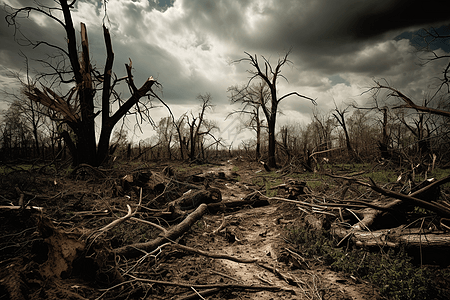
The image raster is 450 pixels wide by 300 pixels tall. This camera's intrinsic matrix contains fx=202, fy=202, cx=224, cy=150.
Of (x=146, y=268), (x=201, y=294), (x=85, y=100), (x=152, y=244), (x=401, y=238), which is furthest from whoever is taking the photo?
(x=85, y=100)

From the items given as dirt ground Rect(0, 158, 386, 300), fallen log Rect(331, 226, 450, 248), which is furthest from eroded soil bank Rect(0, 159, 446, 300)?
fallen log Rect(331, 226, 450, 248)

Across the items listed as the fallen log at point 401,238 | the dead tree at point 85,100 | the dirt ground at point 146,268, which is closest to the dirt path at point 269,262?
the dirt ground at point 146,268

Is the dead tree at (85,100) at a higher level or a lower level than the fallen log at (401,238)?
higher

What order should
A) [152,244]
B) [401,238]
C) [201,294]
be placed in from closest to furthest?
[201,294] < [401,238] < [152,244]

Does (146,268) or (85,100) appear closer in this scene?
(146,268)

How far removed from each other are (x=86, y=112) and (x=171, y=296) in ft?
31.7

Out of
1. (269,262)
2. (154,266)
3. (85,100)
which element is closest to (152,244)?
(154,266)

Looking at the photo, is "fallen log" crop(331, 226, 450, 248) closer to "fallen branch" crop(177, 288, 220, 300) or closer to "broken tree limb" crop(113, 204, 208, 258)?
"fallen branch" crop(177, 288, 220, 300)

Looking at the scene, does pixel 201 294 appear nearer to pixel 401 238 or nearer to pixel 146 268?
pixel 146 268

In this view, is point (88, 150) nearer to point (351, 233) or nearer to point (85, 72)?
→ point (85, 72)

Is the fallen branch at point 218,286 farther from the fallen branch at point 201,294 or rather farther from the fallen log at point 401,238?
the fallen log at point 401,238

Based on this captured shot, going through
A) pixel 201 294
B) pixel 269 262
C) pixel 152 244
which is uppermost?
pixel 152 244

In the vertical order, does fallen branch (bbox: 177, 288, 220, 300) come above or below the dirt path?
above

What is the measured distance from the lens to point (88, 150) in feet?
30.2
